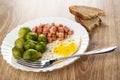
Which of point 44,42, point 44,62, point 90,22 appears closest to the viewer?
point 44,62

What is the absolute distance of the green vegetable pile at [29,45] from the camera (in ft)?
3.76

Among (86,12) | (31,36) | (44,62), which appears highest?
(86,12)

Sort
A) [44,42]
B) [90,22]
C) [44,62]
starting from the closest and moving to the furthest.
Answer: [44,62] < [44,42] < [90,22]

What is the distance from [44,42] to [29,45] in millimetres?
82

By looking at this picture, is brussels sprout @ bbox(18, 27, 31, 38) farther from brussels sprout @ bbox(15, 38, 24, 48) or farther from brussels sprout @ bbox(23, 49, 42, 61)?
brussels sprout @ bbox(23, 49, 42, 61)

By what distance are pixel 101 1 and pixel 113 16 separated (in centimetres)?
19

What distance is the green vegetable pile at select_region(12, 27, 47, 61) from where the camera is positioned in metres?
1.15

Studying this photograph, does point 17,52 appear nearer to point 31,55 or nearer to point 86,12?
point 31,55

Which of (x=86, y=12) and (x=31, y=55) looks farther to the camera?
(x=86, y=12)

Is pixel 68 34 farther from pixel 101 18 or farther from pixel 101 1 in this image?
pixel 101 1

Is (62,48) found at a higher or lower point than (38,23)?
lower

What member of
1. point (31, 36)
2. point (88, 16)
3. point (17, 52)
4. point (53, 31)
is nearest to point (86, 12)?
point (88, 16)

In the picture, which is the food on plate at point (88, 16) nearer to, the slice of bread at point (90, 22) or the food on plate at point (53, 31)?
the slice of bread at point (90, 22)

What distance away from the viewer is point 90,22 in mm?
1380
